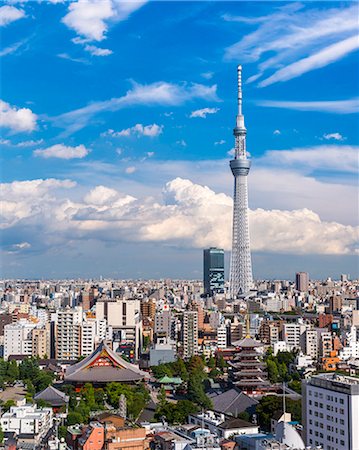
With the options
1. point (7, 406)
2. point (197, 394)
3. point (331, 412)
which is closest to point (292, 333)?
point (197, 394)

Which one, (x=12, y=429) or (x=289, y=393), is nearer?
(x=12, y=429)

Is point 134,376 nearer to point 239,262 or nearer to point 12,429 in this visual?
point 12,429

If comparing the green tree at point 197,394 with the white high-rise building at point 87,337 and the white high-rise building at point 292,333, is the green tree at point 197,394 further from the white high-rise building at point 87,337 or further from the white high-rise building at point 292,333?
the white high-rise building at point 292,333

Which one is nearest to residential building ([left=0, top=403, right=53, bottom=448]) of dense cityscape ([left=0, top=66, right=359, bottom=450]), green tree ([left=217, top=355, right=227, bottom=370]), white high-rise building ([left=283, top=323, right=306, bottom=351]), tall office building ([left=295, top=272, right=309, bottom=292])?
dense cityscape ([left=0, top=66, right=359, bottom=450])

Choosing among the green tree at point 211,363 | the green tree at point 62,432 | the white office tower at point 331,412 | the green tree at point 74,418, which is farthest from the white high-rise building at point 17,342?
the white office tower at point 331,412

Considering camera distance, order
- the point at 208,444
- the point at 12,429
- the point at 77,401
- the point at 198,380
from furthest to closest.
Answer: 1. the point at 198,380
2. the point at 77,401
3. the point at 12,429
4. the point at 208,444

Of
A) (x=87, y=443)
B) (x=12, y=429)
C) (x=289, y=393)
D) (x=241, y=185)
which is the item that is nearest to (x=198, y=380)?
(x=289, y=393)

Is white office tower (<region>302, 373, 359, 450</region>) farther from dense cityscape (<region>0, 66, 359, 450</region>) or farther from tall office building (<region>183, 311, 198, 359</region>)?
tall office building (<region>183, 311, 198, 359</region>)
